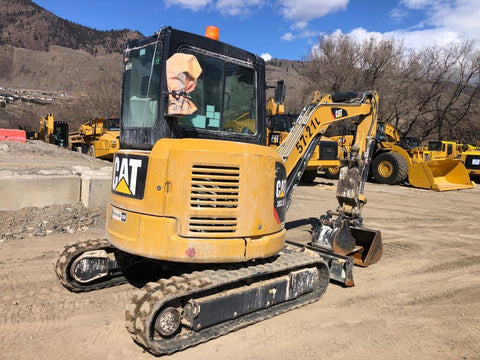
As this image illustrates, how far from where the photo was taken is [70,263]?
14.3ft

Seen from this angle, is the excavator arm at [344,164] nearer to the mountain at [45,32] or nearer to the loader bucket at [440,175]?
the loader bucket at [440,175]

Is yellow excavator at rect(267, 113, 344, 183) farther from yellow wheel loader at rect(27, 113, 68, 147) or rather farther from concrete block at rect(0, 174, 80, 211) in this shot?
yellow wheel loader at rect(27, 113, 68, 147)

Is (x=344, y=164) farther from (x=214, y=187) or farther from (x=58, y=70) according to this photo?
(x=58, y=70)

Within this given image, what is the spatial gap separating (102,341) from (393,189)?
13.3 m

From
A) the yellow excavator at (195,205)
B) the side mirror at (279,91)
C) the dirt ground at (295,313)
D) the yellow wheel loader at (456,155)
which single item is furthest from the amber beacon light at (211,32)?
the yellow wheel loader at (456,155)

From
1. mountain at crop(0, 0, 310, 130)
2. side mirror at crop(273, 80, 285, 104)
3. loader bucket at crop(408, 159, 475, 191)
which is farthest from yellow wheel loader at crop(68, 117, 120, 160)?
side mirror at crop(273, 80, 285, 104)

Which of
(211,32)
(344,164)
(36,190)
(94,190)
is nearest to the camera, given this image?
(211,32)

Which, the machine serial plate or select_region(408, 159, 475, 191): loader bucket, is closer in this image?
the machine serial plate

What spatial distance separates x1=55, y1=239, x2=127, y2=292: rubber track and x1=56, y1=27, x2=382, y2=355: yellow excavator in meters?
0.01

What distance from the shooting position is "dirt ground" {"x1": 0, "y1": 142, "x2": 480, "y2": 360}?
3574 millimetres

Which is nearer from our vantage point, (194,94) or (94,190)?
(194,94)

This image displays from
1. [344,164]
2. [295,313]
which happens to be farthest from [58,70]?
[295,313]

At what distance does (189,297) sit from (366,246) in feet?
12.0

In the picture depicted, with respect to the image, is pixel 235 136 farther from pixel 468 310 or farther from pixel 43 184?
pixel 43 184
